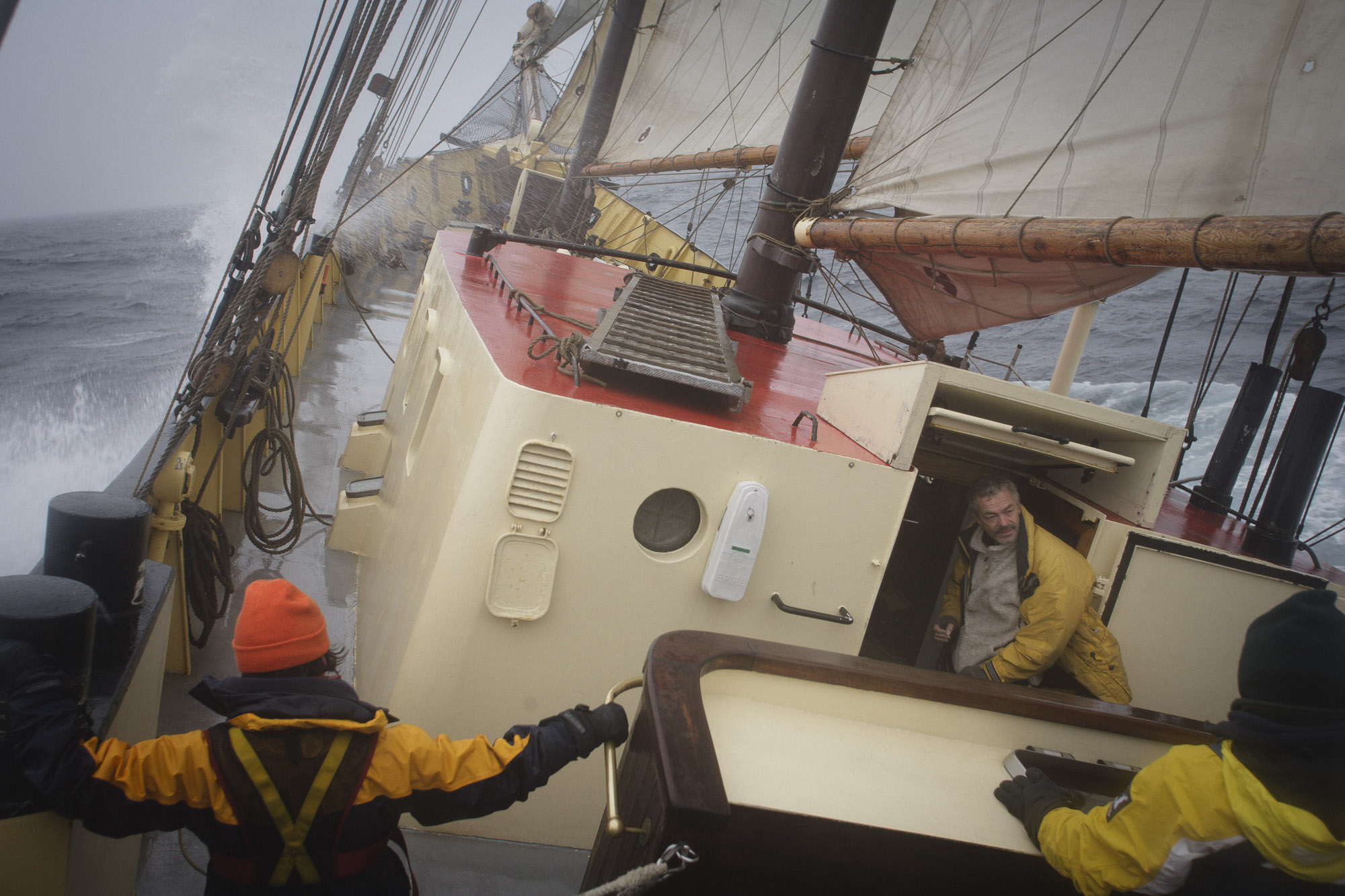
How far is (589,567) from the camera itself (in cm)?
344

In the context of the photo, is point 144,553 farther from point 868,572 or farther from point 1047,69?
point 1047,69

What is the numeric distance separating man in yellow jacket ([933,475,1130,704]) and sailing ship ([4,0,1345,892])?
0.98 ft

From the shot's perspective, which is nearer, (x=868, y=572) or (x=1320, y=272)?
(x=1320, y=272)

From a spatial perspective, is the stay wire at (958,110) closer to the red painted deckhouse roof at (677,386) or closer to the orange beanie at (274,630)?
the red painted deckhouse roof at (677,386)

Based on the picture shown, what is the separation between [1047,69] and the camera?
507 cm

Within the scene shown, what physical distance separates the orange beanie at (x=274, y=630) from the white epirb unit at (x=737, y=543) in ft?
5.96

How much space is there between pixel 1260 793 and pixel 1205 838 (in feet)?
0.53

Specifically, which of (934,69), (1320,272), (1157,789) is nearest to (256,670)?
(1157,789)

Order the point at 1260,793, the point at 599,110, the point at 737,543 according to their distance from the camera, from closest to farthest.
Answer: the point at 1260,793
the point at 737,543
the point at 599,110

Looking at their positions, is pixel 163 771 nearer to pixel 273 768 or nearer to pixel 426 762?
pixel 273 768

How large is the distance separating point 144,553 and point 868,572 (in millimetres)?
2881

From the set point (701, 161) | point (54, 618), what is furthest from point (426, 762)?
point (701, 161)

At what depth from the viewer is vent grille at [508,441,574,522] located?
3.24 m

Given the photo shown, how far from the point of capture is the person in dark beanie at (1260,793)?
1595mm
